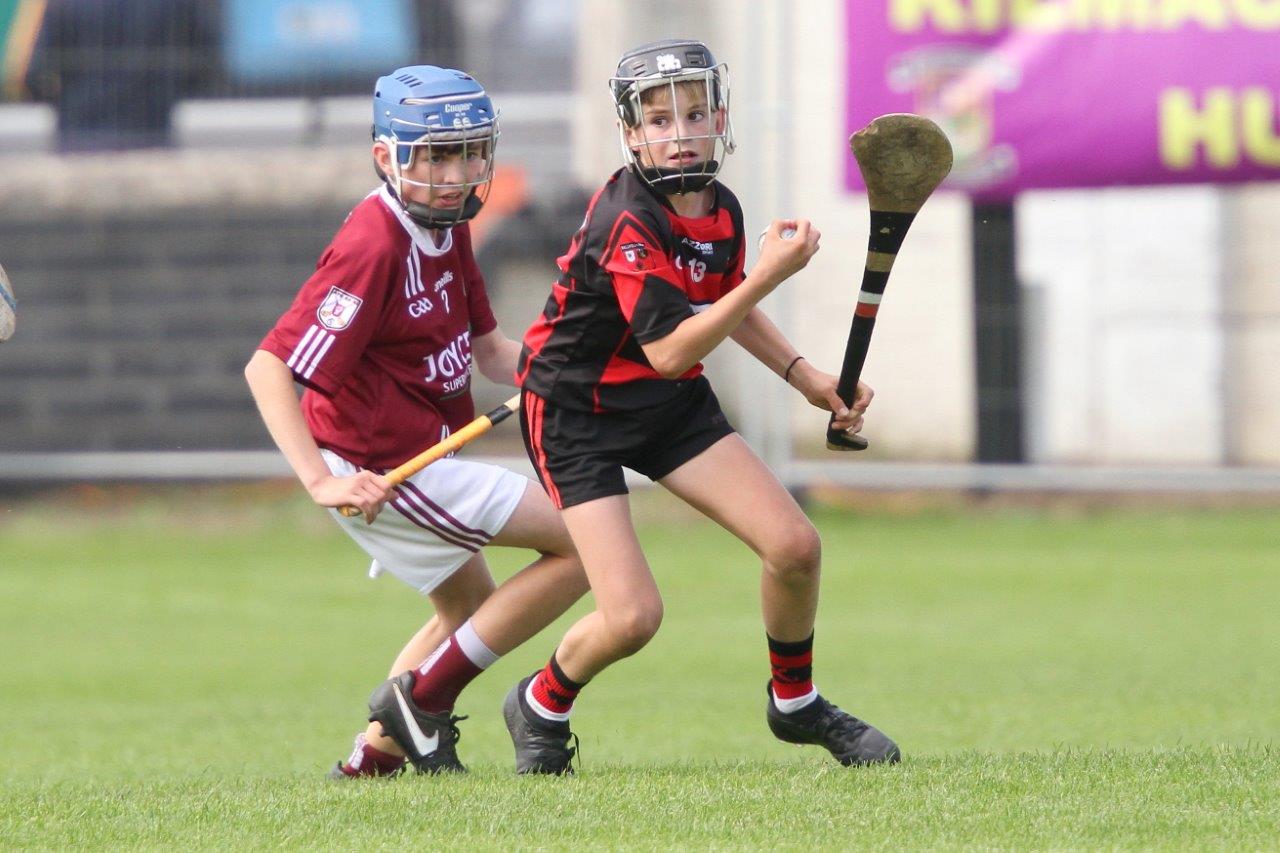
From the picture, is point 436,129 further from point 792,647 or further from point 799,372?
point 792,647

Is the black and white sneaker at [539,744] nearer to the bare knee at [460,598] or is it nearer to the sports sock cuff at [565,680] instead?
the sports sock cuff at [565,680]

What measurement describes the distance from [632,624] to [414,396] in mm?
813

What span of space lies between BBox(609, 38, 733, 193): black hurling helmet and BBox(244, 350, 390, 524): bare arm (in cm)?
92

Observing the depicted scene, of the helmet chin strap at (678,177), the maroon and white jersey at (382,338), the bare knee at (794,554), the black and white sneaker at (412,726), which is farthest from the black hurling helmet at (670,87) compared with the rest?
the black and white sneaker at (412,726)

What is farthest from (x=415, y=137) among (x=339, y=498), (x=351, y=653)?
(x=351, y=653)

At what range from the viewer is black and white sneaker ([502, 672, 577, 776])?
4.46m

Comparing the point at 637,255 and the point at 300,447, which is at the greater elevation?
the point at 637,255

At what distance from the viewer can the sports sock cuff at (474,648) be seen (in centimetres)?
457

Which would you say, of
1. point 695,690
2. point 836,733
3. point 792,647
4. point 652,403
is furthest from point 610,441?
point 695,690

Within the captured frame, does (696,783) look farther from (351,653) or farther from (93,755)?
(351,653)

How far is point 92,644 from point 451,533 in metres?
3.91

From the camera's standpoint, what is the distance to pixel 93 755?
5.56 meters

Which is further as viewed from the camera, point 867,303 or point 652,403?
point 652,403

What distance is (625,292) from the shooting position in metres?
4.16
